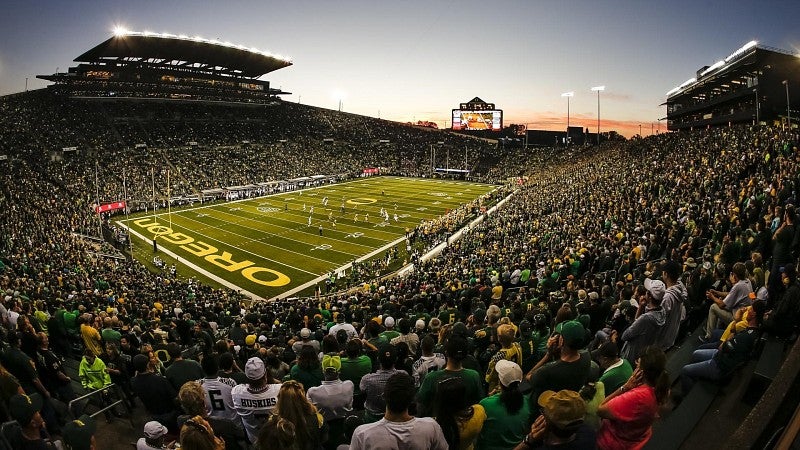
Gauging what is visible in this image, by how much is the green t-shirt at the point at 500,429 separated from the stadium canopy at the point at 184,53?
75.9 m

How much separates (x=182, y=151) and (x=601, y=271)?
66.6 metres

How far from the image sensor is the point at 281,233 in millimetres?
38781

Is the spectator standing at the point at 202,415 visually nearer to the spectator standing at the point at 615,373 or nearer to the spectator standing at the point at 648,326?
the spectator standing at the point at 615,373

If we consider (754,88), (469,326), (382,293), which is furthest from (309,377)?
(754,88)

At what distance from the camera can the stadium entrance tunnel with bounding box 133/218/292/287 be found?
92.4 ft

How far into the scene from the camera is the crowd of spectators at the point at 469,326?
3557 millimetres

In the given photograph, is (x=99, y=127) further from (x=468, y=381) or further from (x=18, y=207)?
(x=468, y=381)

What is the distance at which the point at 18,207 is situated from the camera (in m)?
29.2

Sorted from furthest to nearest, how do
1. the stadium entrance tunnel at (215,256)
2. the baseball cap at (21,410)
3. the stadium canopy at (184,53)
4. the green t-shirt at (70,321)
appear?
the stadium canopy at (184,53), the stadium entrance tunnel at (215,256), the green t-shirt at (70,321), the baseball cap at (21,410)

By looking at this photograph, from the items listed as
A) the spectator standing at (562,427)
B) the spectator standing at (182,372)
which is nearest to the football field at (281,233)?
the spectator standing at (182,372)

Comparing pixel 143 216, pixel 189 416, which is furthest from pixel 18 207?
pixel 189 416

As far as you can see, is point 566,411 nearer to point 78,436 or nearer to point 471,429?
point 471,429

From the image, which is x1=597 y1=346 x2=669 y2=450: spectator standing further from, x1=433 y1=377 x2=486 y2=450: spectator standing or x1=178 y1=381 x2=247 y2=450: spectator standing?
x1=178 y1=381 x2=247 y2=450: spectator standing

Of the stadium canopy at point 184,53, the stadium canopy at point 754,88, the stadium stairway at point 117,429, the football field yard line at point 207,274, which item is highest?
the stadium canopy at point 184,53
